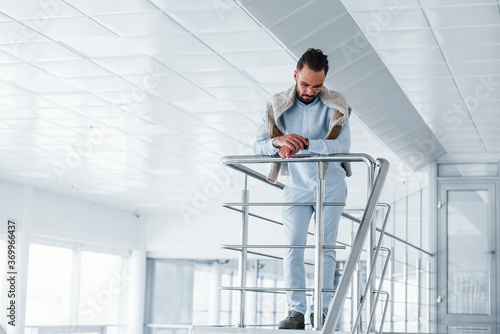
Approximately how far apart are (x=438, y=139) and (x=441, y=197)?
3.27ft

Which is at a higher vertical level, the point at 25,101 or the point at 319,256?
the point at 25,101

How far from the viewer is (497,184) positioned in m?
9.44

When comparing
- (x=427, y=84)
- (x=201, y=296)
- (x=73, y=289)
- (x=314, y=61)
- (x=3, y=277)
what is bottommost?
(x=201, y=296)

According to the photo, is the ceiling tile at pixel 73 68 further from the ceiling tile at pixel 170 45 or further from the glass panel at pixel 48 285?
the glass panel at pixel 48 285

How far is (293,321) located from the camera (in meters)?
2.77

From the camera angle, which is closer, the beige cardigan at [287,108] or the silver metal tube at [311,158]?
the silver metal tube at [311,158]

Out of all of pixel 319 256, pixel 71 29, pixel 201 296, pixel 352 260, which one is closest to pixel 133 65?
pixel 71 29

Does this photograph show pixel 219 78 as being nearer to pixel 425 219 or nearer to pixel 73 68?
pixel 73 68

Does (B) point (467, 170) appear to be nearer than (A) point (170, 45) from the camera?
No

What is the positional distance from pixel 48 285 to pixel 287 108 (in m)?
10.4

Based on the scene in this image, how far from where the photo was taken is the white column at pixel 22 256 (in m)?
11.5

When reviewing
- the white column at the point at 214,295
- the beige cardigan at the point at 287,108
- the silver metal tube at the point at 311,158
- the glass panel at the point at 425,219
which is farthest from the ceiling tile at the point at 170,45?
the white column at the point at 214,295

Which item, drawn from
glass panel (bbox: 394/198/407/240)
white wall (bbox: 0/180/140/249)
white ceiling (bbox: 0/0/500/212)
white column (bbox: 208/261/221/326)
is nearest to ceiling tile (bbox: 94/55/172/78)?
white ceiling (bbox: 0/0/500/212)

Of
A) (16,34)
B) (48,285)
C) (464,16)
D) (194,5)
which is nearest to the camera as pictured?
(194,5)
